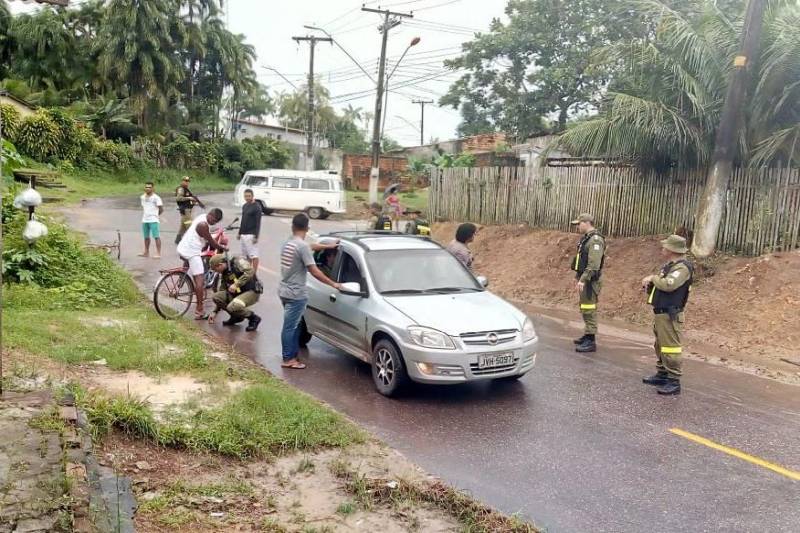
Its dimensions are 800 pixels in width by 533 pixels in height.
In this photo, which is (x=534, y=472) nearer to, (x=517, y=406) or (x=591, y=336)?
Result: (x=517, y=406)

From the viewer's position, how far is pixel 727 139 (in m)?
11.1

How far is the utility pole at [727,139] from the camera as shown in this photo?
34.8 ft

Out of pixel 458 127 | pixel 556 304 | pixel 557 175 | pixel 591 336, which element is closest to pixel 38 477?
pixel 591 336

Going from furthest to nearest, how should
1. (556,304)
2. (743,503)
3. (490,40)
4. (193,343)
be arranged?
(490,40) < (556,304) < (193,343) < (743,503)

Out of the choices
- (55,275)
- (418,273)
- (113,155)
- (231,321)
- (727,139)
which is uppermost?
(113,155)

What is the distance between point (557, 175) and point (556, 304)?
14.4 feet

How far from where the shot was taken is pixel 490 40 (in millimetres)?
31953

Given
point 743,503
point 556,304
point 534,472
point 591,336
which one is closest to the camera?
point 743,503

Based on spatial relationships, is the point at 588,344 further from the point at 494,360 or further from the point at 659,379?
the point at 494,360

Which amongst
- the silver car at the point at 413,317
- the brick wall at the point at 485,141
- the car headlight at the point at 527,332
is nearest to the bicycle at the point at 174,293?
the silver car at the point at 413,317

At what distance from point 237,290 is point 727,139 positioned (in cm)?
801

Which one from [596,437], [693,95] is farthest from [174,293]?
[693,95]

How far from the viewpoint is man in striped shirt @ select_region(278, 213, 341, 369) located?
7.64 m

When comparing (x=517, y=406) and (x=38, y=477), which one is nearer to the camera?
(x=38, y=477)
